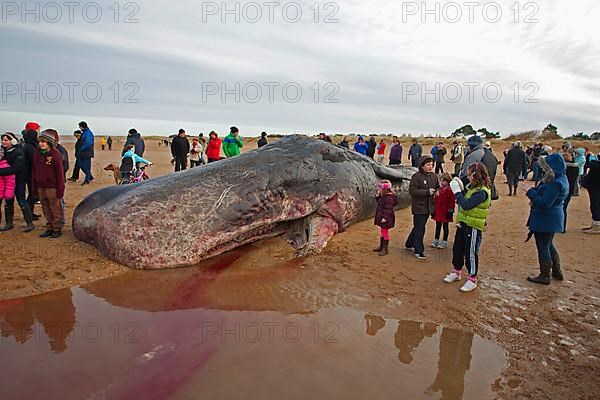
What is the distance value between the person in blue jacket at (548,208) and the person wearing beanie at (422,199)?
1483 mm

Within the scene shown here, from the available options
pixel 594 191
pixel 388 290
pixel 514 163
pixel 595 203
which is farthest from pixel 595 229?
pixel 388 290

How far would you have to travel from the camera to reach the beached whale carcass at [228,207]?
5.66 metres

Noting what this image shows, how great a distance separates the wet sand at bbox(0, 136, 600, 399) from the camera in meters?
3.73

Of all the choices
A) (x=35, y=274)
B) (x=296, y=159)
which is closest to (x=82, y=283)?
(x=35, y=274)

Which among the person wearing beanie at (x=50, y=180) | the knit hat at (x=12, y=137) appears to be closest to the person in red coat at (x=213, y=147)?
the knit hat at (x=12, y=137)

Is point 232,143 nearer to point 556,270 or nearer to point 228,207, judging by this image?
point 228,207

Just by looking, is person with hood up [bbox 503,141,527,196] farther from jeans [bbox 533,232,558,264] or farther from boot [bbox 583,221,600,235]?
jeans [bbox 533,232,558,264]

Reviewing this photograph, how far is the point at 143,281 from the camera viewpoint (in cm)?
523

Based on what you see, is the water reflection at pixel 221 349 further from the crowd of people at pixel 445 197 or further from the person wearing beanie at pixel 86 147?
the person wearing beanie at pixel 86 147

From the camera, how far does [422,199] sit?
21.9ft

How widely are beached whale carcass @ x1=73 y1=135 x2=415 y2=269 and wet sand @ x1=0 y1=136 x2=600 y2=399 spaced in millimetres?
266

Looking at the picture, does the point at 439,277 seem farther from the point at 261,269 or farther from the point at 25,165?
the point at 25,165

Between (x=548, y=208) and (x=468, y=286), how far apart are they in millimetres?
1561

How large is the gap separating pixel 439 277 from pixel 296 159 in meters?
3.04
